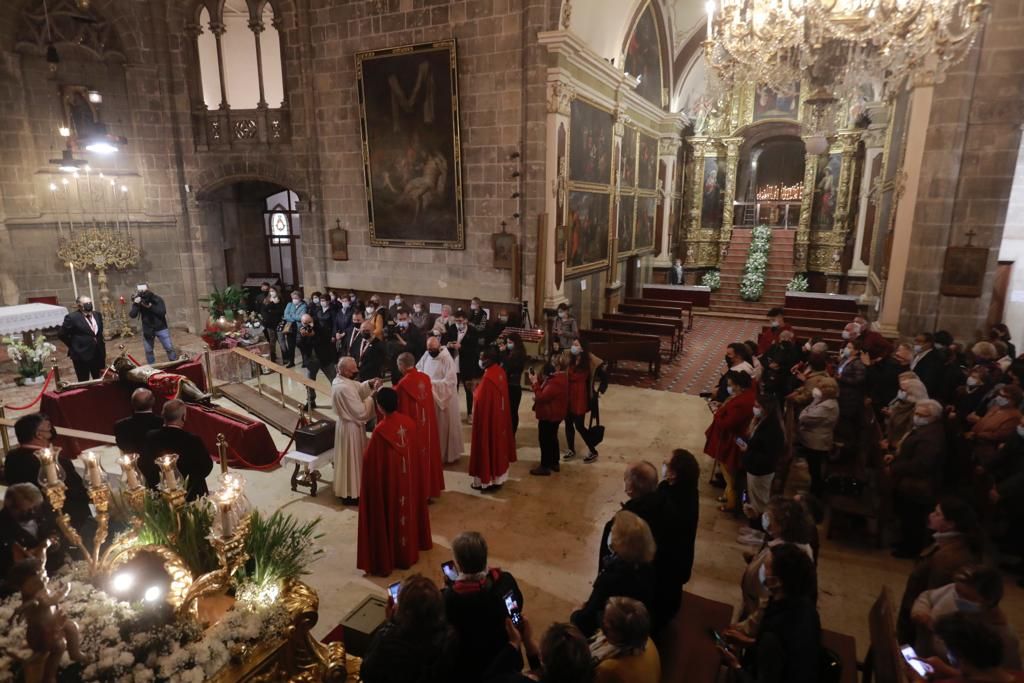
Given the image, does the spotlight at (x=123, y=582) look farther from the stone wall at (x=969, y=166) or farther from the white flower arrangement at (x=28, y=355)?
the stone wall at (x=969, y=166)

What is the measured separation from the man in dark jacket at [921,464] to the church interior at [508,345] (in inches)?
1.3

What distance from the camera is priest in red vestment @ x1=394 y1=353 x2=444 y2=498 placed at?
19.9ft

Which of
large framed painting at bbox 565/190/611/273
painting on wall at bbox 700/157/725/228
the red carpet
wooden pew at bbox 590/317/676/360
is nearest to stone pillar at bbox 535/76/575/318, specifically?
large framed painting at bbox 565/190/611/273

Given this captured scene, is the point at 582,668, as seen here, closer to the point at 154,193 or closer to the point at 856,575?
the point at 856,575

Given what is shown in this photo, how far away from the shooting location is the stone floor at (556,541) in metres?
4.95

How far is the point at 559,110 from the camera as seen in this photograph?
35.3 ft

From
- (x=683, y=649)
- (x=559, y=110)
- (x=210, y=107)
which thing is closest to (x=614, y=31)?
(x=559, y=110)

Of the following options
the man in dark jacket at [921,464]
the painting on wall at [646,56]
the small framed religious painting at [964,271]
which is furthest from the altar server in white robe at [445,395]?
the painting on wall at [646,56]

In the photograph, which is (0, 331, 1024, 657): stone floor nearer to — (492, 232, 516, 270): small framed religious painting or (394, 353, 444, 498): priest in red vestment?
(394, 353, 444, 498): priest in red vestment

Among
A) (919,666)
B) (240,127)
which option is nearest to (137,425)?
(919,666)

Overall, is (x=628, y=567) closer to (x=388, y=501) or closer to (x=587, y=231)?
(x=388, y=501)

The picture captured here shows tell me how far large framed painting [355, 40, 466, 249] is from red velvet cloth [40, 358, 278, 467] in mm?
6179

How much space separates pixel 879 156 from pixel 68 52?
66.2 feet

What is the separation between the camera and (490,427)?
21.6 ft
